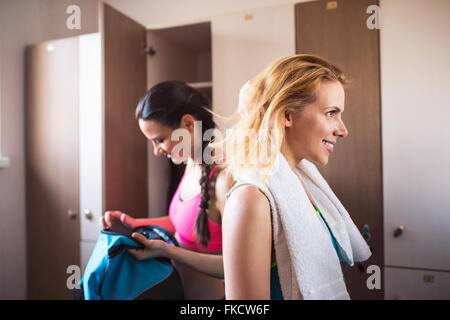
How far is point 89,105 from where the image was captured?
574 mm

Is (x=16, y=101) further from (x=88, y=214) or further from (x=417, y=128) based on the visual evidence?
(x=417, y=128)

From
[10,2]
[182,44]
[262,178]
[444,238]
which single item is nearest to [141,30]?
[182,44]

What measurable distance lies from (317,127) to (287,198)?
12cm

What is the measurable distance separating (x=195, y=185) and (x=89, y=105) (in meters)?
0.26

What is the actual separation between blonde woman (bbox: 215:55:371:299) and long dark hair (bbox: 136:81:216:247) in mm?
102

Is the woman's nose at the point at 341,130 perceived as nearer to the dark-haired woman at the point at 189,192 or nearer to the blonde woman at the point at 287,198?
the blonde woman at the point at 287,198

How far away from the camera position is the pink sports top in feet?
1.85

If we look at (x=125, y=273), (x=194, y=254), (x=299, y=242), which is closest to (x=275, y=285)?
(x=299, y=242)

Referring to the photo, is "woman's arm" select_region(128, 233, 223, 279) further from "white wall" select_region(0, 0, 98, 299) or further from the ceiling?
the ceiling

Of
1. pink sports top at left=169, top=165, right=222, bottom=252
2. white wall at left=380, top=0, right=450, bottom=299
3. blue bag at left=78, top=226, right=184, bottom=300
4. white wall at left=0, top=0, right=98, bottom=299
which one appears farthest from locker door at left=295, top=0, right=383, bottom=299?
white wall at left=0, top=0, right=98, bottom=299

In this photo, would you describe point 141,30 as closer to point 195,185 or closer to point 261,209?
point 195,185

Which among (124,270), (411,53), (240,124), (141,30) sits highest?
(141,30)

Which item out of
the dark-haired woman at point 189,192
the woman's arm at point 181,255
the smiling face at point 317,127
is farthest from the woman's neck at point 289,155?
the woman's arm at point 181,255

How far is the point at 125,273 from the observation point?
56cm
